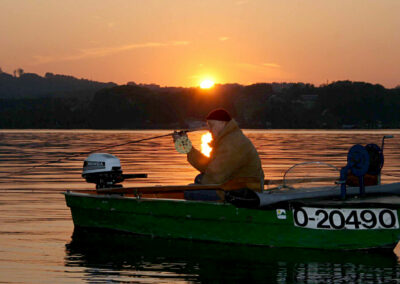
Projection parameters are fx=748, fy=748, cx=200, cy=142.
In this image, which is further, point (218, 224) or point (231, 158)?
point (218, 224)

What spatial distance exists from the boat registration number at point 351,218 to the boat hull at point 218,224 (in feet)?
0.32

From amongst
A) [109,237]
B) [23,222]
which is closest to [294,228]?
[109,237]

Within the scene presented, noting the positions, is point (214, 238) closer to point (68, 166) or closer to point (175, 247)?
point (175, 247)

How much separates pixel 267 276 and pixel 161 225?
3.44 metres

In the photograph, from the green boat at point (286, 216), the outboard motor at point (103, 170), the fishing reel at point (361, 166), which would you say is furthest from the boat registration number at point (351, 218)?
the outboard motor at point (103, 170)

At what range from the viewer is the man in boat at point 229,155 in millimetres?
12781

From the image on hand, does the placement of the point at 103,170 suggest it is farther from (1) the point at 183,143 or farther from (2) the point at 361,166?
(2) the point at 361,166

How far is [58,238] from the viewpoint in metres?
14.0

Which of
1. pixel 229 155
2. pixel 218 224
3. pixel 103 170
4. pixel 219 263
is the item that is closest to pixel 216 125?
pixel 229 155

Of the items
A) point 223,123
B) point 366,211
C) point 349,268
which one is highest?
point 223,123

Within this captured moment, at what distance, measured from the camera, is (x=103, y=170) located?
51.7 feet

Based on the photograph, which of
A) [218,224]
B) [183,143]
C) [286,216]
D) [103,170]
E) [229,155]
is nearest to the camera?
[286,216]

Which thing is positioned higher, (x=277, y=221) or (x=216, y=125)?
(x=216, y=125)

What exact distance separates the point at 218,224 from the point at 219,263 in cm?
144
